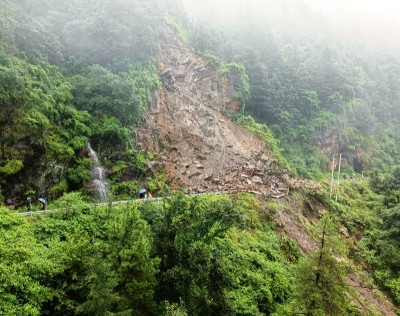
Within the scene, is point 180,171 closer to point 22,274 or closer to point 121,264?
point 121,264

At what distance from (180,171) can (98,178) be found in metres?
8.90

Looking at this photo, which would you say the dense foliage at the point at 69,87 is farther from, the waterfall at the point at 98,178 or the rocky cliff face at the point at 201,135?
the rocky cliff face at the point at 201,135

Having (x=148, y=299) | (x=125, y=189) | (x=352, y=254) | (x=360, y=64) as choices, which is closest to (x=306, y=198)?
(x=352, y=254)

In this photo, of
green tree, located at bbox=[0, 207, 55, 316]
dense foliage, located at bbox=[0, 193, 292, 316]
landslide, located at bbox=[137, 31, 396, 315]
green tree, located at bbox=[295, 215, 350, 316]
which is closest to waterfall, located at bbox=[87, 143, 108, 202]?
landslide, located at bbox=[137, 31, 396, 315]

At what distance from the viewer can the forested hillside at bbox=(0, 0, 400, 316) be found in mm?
18344

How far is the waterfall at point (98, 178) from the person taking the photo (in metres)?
31.0

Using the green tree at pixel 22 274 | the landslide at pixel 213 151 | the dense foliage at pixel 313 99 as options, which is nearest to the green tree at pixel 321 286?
the landslide at pixel 213 151

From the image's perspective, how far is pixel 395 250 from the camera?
34469mm

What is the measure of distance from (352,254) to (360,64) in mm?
56946

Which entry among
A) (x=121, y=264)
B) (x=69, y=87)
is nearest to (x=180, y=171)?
(x=69, y=87)

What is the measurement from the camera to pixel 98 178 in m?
32.0

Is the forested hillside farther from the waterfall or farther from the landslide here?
the waterfall

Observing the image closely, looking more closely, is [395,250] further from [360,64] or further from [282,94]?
[360,64]

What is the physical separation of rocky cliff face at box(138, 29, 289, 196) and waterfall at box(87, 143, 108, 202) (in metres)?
6.03
